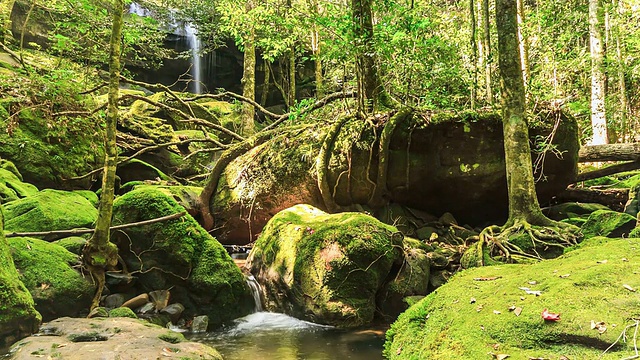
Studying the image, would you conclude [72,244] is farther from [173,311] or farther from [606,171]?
[606,171]

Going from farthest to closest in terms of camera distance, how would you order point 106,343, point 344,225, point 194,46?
point 194,46 → point 344,225 → point 106,343

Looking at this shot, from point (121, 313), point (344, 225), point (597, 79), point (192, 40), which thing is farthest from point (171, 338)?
point (192, 40)

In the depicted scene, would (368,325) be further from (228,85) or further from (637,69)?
(228,85)

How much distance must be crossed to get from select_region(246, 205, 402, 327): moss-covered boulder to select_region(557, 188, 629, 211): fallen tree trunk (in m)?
5.51

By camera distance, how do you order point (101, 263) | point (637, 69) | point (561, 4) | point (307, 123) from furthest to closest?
point (637, 69) → point (561, 4) → point (307, 123) → point (101, 263)

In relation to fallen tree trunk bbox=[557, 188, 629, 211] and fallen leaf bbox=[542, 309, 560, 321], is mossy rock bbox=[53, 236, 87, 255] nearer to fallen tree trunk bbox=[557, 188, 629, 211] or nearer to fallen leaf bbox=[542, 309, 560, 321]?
fallen leaf bbox=[542, 309, 560, 321]

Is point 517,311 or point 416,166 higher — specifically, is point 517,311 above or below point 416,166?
below

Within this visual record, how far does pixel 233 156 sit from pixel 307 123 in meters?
2.25

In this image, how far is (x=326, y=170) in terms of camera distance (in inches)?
337

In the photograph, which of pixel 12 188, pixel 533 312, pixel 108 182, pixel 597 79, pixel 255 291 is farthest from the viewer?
pixel 597 79

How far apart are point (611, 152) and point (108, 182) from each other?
34.5 feet

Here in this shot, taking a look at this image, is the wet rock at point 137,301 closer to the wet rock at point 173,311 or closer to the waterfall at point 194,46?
the wet rock at point 173,311

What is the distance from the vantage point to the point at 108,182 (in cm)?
523

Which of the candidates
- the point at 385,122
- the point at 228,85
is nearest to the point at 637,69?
the point at 385,122
